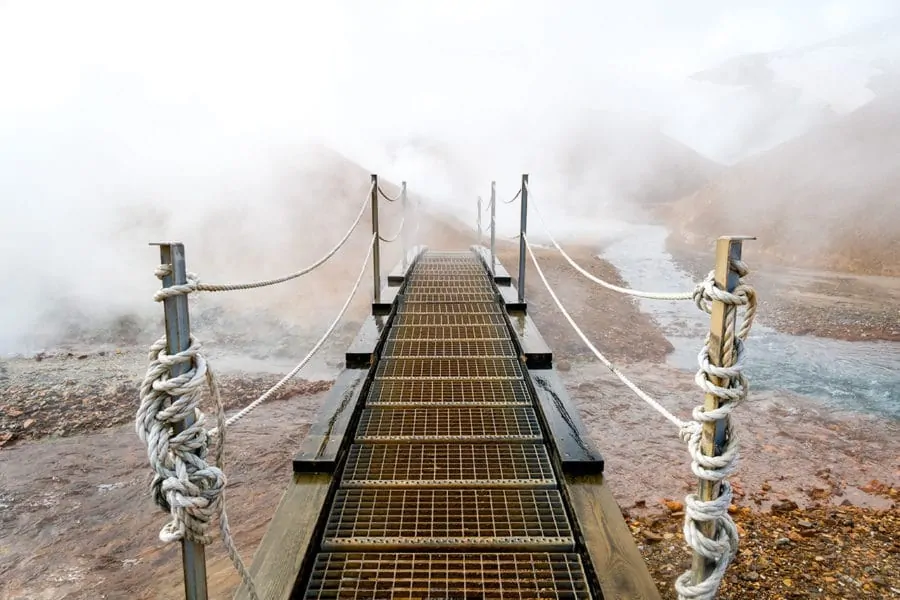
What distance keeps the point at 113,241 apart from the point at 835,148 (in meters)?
31.1

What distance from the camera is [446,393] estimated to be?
382 cm

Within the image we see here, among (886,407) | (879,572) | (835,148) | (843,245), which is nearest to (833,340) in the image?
(886,407)

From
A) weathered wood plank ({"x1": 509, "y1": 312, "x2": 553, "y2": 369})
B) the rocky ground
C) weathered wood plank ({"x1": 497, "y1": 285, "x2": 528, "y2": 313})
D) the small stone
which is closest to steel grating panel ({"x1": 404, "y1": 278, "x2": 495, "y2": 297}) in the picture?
weathered wood plank ({"x1": 497, "y1": 285, "x2": 528, "y2": 313})

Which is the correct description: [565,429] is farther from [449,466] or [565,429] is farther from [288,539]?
[288,539]

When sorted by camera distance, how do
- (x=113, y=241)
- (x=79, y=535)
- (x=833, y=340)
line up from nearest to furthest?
(x=79, y=535), (x=833, y=340), (x=113, y=241)

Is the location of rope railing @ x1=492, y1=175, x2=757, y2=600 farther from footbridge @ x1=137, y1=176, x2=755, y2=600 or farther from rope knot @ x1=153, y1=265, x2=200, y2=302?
rope knot @ x1=153, y1=265, x2=200, y2=302

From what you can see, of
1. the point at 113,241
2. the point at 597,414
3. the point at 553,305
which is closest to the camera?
the point at 597,414

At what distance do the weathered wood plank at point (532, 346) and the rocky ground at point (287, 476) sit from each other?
1869 millimetres

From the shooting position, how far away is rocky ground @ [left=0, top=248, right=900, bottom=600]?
14.1 feet

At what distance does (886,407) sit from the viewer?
781cm

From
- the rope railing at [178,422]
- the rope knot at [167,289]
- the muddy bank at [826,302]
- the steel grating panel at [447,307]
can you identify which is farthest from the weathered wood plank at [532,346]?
the muddy bank at [826,302]

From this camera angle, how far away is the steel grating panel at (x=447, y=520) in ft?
7.77

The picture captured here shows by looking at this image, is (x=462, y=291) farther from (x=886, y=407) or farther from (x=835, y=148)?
(x=835, y=148)

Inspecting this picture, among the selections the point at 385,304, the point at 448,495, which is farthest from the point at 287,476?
the point at 448,495
